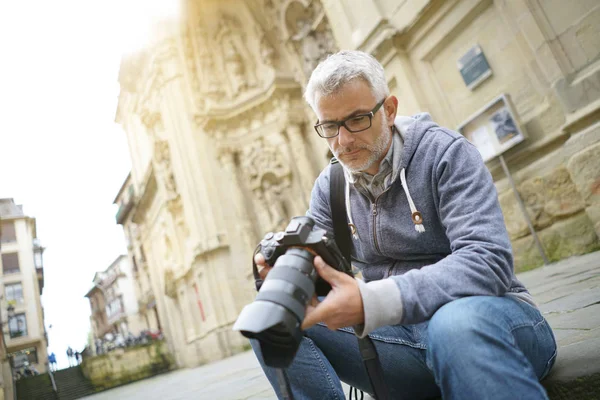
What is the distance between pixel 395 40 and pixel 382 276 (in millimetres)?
4808

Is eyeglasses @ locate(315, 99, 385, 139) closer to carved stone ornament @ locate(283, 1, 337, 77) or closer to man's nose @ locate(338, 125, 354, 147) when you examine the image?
man's nose @ locate(338, 125, 354, 147)

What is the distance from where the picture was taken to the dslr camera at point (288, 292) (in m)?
0.86

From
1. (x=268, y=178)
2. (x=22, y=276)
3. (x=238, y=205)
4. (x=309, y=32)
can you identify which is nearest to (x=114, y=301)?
(x=22, y=276)

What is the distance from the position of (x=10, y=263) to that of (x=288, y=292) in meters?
42.6

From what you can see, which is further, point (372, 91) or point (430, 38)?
Answer: point (430, 38)

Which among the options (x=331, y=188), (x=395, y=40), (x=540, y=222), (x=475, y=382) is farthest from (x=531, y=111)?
(x=475, y=382)

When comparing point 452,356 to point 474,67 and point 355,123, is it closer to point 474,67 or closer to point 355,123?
point 355,123

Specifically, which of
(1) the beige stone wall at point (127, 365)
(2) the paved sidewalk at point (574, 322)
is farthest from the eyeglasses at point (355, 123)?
(1) the beige stone wall at point (127, 365)

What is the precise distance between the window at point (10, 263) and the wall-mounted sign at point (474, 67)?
40.4 m

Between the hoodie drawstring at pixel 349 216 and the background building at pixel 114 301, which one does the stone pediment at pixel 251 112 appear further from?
the background building at pixel 114 301

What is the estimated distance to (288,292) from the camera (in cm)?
89

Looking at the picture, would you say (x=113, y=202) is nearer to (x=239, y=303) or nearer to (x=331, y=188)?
(x=239, y=303)

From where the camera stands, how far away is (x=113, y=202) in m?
32.9

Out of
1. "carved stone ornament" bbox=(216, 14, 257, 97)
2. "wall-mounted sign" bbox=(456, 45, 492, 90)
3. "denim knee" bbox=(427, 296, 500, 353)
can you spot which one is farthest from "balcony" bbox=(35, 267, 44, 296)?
"denim knee" bbox=(427, 296, 500, 353)
